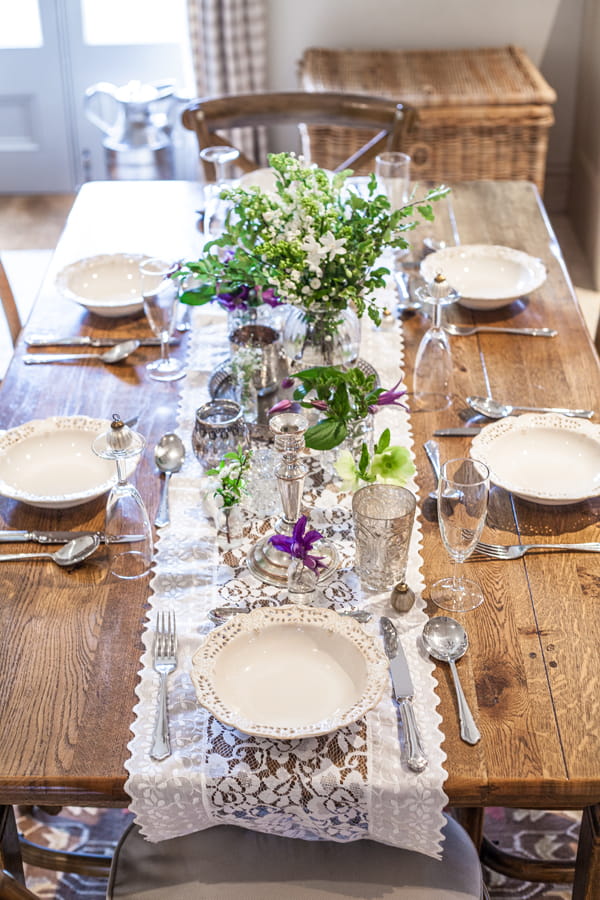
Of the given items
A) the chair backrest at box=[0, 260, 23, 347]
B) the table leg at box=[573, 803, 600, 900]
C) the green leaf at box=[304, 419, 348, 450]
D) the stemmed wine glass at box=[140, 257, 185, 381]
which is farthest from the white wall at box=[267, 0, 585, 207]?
→ the table leg at box=[573, 803, 600, 900]

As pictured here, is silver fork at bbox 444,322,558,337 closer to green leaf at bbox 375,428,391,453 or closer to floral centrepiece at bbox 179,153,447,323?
floral centrepiece at bbox 179,153,447,323

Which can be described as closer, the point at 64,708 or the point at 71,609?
the point at 64,708

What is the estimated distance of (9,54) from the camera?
14.1 ft

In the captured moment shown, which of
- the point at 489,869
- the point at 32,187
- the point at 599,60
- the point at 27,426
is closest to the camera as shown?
the point at 27,426

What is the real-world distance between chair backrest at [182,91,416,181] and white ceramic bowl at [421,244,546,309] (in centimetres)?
61

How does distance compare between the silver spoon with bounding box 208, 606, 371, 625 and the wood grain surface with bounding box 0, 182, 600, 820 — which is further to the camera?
the silver spoon with bounding box 208, 606, 371, 625

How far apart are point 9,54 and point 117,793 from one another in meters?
3.88

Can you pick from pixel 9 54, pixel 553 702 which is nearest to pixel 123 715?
pixel 553 702

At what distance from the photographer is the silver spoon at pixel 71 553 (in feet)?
4.71

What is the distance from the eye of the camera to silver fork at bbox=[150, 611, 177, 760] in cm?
116

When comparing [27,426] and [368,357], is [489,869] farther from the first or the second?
[27,426]

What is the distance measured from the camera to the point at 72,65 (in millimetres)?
4336

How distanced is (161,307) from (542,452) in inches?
27.5

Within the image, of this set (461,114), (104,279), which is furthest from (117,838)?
(461,114)
